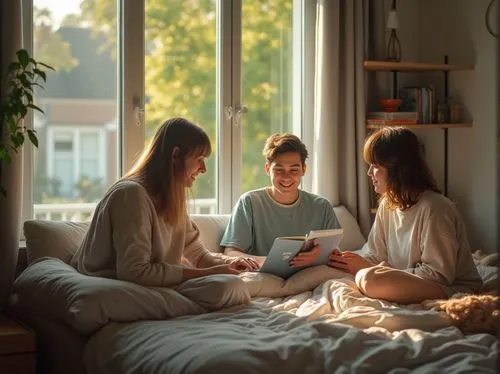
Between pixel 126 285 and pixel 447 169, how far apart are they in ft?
8.03

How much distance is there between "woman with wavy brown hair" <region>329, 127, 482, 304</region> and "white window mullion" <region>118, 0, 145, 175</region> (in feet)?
3.75

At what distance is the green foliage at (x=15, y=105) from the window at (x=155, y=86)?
0.34 metres

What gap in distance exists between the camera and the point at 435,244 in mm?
3250

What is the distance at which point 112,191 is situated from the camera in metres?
3.10

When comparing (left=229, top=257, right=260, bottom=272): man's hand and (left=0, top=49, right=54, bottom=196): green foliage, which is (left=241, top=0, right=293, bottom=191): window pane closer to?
(left=229, top=257, right=260, bottom=272): man's hand

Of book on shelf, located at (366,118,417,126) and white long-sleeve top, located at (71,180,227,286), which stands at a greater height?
book on shelf, located at (366,118,417,126)

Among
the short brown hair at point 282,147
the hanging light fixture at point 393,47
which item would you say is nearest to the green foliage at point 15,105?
the short brown hair at point 282,147

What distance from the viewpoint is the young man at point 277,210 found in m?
3.86

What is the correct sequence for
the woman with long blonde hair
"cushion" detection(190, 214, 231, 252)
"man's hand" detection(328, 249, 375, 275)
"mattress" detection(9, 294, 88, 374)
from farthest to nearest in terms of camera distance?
1. "cushion" detection(190, 214, 231, 252)
2. "man's hand" detection(328, 249, 375, 275)
3. the woman with long blonde hair
4. "mattress" detection(9, 294, 88, 374)

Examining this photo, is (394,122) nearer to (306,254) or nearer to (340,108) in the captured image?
(340,108)

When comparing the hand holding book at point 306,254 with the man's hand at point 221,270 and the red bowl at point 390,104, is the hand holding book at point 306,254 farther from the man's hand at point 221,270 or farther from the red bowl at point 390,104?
the red bowl at point 390,104

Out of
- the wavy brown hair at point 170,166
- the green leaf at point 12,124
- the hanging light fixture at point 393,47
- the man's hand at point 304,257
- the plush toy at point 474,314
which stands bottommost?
the plush toy at point 474,314

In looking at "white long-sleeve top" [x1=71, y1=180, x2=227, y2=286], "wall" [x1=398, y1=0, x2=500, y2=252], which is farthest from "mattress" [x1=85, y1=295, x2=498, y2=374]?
"wall" [x1=398, y1=0, x2=500, y2=252]

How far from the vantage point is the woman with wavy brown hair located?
124 inches
